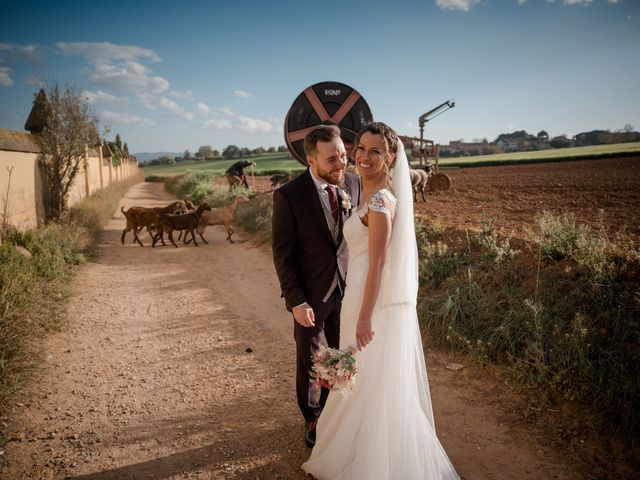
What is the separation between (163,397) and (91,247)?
6.74 m

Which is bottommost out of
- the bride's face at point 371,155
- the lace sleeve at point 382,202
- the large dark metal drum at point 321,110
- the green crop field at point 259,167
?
the lace sleeve at point 382,202

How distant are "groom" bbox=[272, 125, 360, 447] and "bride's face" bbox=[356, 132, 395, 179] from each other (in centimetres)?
20

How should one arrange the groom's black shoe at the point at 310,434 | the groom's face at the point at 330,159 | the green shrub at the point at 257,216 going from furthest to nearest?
the green shrub at the point at 257,216 < the groom's black shoe at the point at 310,434 < the groom's face at the point at 330,159

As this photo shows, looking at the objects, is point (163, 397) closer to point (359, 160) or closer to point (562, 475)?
point (359, 160)

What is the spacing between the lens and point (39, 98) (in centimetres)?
1096

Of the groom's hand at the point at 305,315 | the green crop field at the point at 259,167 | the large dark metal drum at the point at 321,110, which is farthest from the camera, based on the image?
the green crop field at the point at 259,167

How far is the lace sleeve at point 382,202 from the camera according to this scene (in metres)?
1.96

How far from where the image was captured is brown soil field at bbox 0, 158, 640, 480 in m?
2.55

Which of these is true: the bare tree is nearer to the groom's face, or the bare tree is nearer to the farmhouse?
the farmhouse

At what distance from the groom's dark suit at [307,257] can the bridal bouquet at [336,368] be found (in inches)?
17.9

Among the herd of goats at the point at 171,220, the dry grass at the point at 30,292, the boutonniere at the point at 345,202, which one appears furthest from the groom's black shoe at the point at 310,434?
the herd of goats at the point at 171,220

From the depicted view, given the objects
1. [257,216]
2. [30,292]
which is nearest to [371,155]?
[30,292]

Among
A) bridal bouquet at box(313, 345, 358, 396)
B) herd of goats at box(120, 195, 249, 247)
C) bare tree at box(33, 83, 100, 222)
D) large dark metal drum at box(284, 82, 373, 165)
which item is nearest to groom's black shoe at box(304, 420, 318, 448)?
bridal bouquet at box(313, 345, 358, 396)

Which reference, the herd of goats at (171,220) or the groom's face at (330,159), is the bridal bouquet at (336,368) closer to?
the groom's face at (330,159)
